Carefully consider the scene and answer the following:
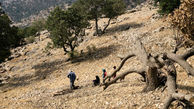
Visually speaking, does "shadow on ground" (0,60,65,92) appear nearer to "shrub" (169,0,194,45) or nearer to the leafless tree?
the leafless tree

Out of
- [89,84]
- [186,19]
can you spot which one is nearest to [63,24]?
[89,84]

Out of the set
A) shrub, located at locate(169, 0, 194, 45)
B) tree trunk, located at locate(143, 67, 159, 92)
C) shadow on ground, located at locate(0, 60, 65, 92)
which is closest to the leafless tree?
tree trunk, located at locate(143, 67, 159, 92)

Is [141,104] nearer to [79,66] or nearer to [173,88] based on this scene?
[173,88]

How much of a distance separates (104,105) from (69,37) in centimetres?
2347

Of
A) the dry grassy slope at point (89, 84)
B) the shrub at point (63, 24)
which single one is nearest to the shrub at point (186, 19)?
the dry grassy slope at point (89, 84)

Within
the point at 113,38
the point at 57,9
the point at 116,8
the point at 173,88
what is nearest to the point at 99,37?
the point at 113,38

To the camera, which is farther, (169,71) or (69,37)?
(69,37)

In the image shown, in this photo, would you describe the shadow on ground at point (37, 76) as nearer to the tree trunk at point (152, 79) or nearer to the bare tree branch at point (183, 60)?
the tree trunk at point (152, 79)

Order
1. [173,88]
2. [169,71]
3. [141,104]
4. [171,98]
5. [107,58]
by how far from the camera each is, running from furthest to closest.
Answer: [107,58]
[141,104]
[169,71]
[173,88]
[171,98]

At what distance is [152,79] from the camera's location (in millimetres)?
9328

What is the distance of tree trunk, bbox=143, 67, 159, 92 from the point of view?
9023 mm

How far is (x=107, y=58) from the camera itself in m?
26.6

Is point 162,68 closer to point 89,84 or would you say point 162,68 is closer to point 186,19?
point 186,19

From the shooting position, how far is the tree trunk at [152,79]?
902cm
